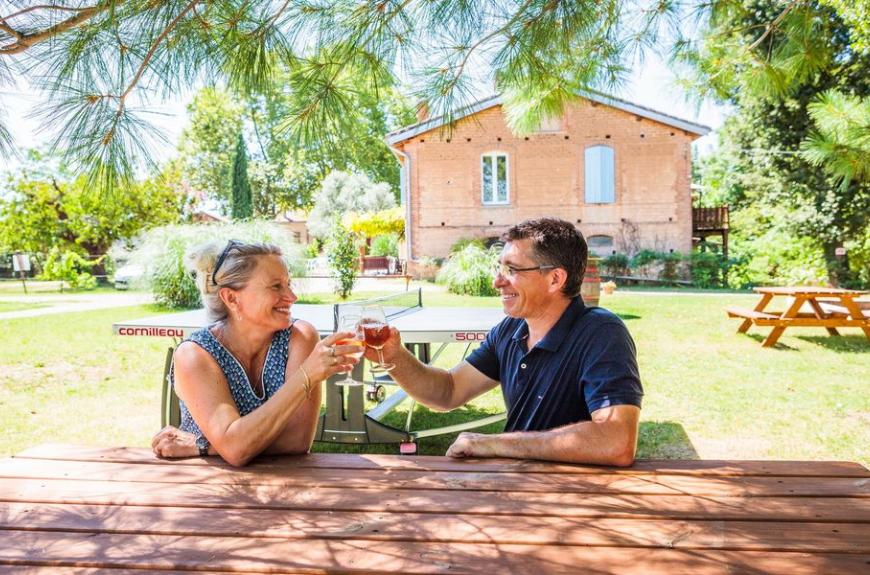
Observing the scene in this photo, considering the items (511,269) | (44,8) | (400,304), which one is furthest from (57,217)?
(511,269)

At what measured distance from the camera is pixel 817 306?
9.72 meters

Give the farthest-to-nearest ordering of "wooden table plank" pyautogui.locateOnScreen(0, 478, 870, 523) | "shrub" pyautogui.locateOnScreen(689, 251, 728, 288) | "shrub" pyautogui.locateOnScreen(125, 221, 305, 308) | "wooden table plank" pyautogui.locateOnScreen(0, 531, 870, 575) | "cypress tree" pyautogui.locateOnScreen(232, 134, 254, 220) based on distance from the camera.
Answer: "cypress tree" pyautogui.locateOnScreen(232, 134, 254, 220) < "shrub" pyautogui.locateOnScreen(689, 251, 728, 288) < "shrub" pyautogui.locateOnScreen(125, 221, 305, 308) < "wooden table plank" pyautogui.locateOnScreen(0, 478, 870, 523) < "wooden table plank" pyautogui.locateOnScreen(0, 531, 870, 575)

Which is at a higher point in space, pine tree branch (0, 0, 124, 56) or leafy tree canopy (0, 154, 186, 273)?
leafy tree canopy (0, 154, 186, 273)

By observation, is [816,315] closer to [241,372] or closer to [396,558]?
[241,372]

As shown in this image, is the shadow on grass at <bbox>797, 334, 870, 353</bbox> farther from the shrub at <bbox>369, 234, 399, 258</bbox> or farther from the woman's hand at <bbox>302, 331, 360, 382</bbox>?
the shrub at <bbox>369, 234, 399, 258</bbox>

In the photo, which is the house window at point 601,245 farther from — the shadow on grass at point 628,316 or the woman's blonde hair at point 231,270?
the woman's blonde hair at point 231,270

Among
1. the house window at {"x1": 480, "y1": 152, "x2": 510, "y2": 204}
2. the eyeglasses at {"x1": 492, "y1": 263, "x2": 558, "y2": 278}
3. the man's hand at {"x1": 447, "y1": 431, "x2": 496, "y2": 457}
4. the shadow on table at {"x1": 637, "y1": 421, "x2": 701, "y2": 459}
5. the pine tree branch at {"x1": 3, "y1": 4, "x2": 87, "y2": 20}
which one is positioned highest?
the house window at {"x1": 480, "y1": 152, "x2": 510, "y2": 204}

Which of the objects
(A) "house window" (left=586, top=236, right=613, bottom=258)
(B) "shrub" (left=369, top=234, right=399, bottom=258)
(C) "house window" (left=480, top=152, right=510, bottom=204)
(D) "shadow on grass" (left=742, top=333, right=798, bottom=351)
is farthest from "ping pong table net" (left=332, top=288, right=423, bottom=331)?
(B) "shrub" (left=369, top=234, right=399, bottom=258)

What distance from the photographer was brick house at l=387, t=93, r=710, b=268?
909 inches

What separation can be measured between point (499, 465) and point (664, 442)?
3.78 metres

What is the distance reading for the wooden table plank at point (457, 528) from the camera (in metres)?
1.43

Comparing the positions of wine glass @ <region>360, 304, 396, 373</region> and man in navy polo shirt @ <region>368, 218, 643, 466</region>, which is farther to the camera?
wine glass @ <region>360, 304, 396, 373</region>

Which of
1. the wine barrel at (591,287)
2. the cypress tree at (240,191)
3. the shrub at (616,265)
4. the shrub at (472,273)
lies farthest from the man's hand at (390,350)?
the cypress tree at (240,191)

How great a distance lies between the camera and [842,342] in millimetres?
9523
